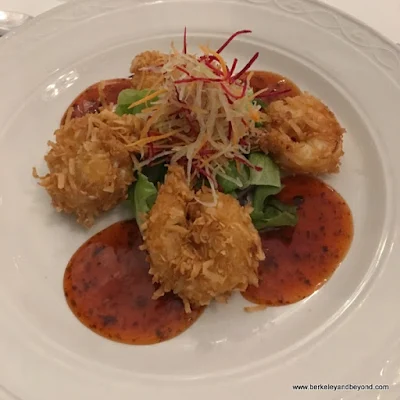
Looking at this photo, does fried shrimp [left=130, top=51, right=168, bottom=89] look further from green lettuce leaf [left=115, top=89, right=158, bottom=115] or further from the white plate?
the white plate

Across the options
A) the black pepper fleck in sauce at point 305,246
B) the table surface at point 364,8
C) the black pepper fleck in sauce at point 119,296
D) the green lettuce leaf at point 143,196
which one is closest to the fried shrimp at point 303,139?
the black pepper fleck in sauce at point 305,246

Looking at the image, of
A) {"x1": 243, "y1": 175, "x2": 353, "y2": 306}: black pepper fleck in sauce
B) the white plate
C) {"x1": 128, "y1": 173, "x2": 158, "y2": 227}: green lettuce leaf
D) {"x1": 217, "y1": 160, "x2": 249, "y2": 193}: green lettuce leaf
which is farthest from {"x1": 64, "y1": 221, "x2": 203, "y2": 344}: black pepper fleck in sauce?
{"x1": 217, "y1": 160, "x2": 249, "y2": 193}: green lettuce leaf

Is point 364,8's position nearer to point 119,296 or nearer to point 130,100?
point 130,100

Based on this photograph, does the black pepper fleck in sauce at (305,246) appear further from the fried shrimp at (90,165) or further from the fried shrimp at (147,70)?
the fried shrimp at (147,70)

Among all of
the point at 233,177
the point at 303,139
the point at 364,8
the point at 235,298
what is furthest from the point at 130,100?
the point at 364,8

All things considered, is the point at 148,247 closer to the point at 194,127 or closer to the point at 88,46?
the point at 194,127

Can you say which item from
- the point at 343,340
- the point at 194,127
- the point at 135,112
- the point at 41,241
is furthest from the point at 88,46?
the point at 343,340
